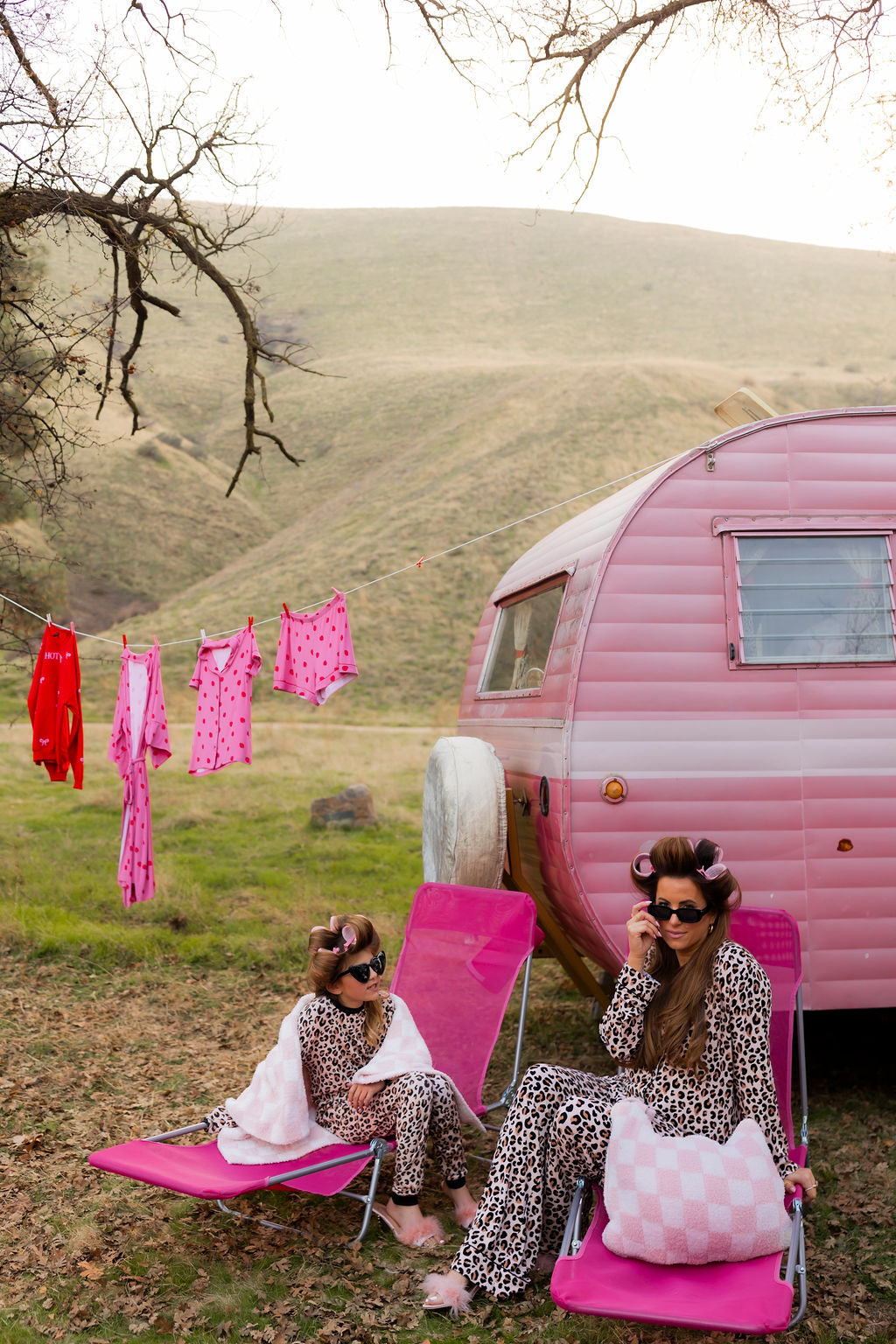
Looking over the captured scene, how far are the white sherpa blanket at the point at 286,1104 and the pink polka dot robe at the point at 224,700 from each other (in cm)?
349

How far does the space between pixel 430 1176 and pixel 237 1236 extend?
82 cm

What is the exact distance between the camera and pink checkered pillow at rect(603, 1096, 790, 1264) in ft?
9.09

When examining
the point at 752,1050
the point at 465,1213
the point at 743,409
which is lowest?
the point at 465,1213

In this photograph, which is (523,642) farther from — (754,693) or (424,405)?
(424,405)

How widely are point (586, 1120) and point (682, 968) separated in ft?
1.66

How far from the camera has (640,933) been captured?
3.13m

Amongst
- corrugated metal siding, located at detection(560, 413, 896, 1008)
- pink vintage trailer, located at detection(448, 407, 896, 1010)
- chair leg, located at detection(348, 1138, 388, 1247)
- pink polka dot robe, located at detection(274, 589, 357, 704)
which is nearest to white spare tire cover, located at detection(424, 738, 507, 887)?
pink vintage trailer, located at detection(448, 407, 896, 1010)

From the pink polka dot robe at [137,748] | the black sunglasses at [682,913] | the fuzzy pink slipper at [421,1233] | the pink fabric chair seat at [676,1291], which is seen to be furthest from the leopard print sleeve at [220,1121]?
the pink polka dot robe at [137,748]

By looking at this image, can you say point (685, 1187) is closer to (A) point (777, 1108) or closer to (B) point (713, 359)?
(A) point (777, 1108)

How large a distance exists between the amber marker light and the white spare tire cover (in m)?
0.72

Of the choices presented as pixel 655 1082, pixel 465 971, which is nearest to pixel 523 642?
pixel 465 971

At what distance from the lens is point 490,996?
452 centimetres

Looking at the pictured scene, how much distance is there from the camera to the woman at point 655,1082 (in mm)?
3051

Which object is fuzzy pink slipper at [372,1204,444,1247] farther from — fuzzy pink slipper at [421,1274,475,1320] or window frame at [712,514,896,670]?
window frame at [712,514,896,670]
